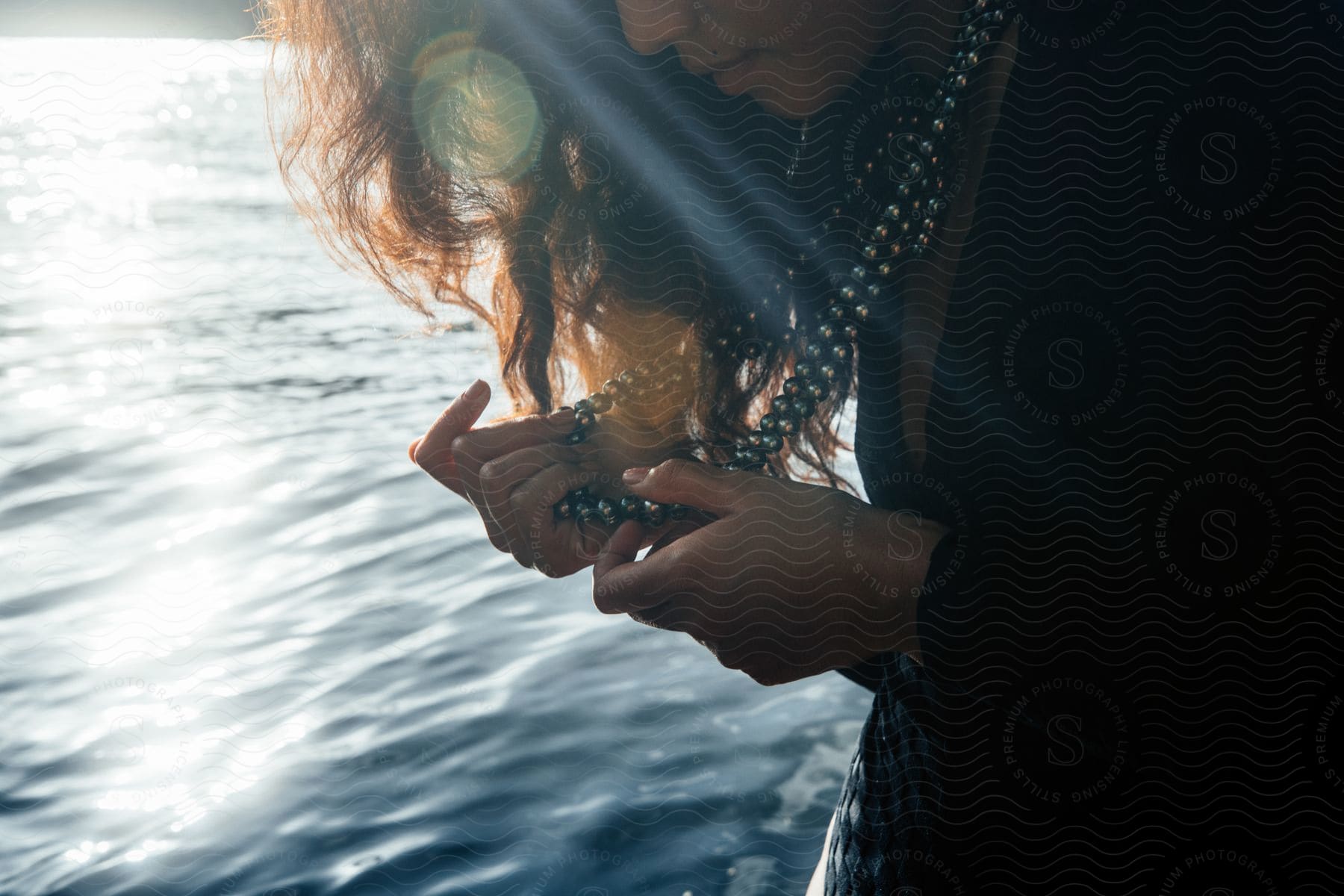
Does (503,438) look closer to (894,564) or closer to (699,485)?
(699,485)

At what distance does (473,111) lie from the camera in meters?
0.85

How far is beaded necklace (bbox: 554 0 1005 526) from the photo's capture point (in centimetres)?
63

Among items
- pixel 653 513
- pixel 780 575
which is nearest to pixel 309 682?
pixel 653 513

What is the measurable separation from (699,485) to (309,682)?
943mm

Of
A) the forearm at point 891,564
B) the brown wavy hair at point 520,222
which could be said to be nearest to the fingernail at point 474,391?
the brown wavy hair at point 520,222

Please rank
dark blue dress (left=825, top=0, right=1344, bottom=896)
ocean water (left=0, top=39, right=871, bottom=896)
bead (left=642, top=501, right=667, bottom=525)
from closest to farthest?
dark blue dress (left=825, top=0, right=1344, bottom=896), bead (left=642, top=501, right=667, bottom=525), ocean water (left=0, top=39, right=871, bottom=896)

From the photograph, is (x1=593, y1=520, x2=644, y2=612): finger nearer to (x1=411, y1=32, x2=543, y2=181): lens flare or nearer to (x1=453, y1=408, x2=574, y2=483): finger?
(x1=453, y1=408, x2=574, y2=483): finger

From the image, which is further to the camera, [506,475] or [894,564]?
[506,475]

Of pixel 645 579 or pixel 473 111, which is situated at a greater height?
pixel 473 111

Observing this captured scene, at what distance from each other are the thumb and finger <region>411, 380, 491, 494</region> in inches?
7.0

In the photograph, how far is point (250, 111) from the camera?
6160 mm

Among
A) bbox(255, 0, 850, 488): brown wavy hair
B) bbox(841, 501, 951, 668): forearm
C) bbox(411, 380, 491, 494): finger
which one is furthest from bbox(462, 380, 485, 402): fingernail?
bbox(841, 501, 951, 668): forearm

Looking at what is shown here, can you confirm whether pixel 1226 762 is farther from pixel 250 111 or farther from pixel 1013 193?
pixel 250 111

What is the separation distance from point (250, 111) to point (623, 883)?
619 centimetres
